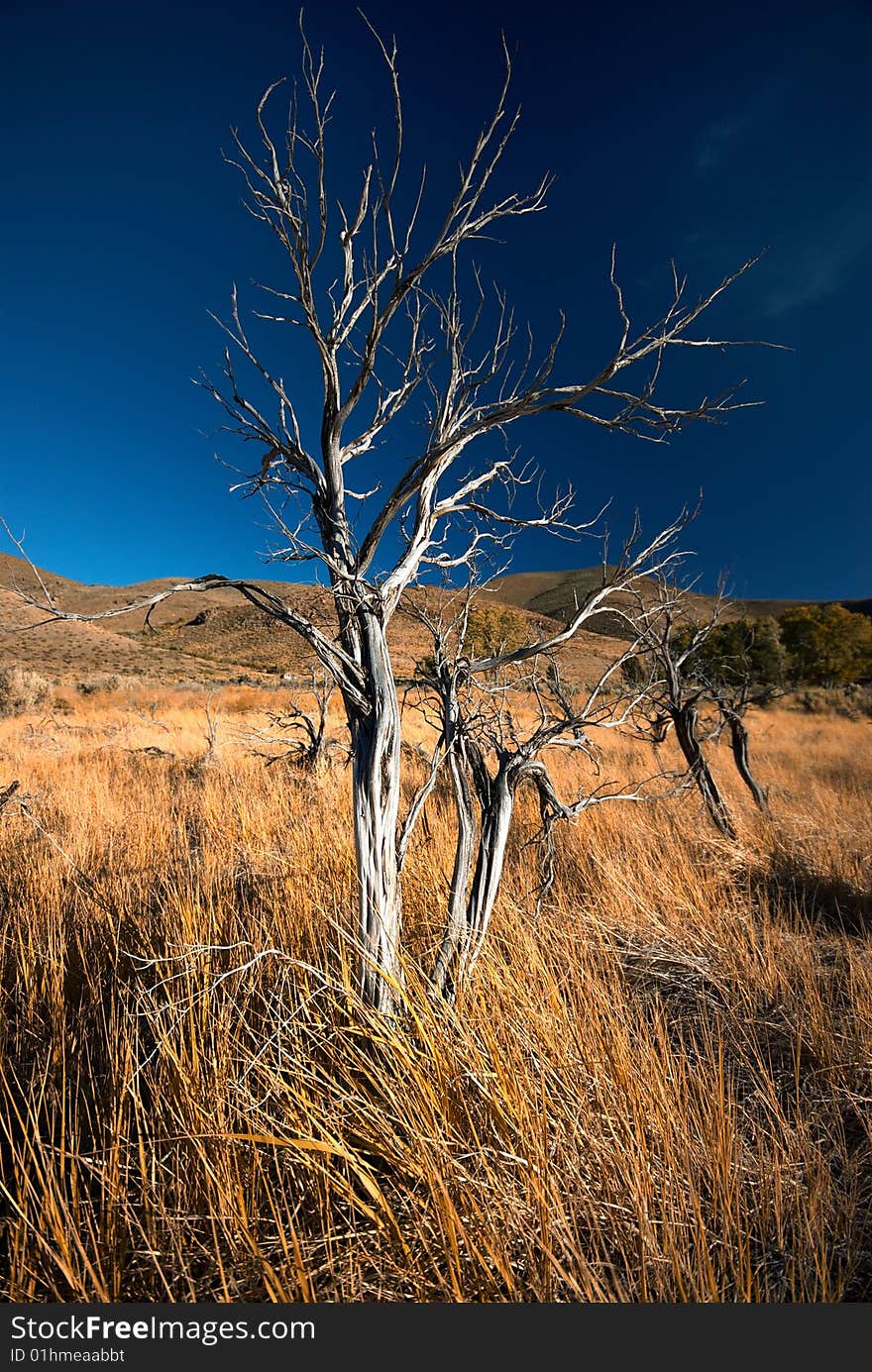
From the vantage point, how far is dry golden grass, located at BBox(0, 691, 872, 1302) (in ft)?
4.37

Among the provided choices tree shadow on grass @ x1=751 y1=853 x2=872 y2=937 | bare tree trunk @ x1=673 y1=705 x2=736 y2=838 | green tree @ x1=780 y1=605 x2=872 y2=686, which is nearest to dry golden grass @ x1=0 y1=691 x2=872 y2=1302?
tree shadow on grass @ x1=751 y1=853 x2=872 y2=937

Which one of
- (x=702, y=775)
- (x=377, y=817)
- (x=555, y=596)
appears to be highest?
(x=555, y=596)

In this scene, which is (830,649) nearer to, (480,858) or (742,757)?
(742,757)

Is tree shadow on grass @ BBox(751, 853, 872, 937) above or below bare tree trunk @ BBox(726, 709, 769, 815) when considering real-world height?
below

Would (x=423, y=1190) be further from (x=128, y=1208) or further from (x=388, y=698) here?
(x=388, y=698)

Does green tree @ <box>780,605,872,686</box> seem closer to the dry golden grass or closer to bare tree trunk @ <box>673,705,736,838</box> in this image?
bare tree trunk @ <box>673,705,736,838</box>

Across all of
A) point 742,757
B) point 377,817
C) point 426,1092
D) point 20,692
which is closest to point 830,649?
point 742,757

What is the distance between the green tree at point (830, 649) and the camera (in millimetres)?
39125

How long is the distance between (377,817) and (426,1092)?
84cm

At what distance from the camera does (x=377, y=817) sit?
200 cm

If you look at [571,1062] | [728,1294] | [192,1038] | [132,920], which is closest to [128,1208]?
[192,1038]

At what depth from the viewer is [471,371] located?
254cm

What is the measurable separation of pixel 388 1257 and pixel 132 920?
2344 mm

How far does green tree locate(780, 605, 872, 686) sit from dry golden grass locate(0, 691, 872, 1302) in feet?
140
